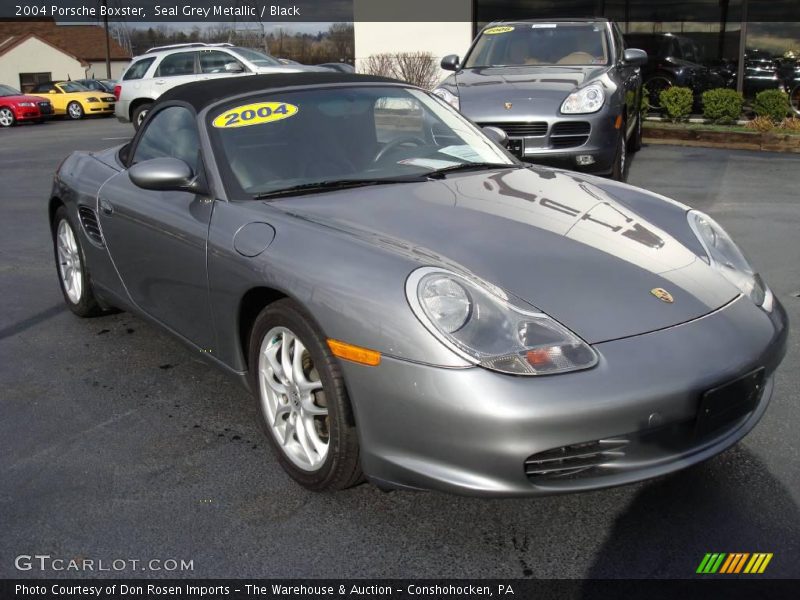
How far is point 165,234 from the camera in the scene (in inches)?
140

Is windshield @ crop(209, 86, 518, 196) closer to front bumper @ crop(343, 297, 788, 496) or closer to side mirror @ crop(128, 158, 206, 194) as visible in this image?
side mirror @ crop(128, 158, 206, 194)

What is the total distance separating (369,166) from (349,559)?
5.71ft

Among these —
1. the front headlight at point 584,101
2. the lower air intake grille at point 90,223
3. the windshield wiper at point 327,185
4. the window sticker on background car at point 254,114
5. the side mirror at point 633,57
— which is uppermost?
the side mirror at point 633,57

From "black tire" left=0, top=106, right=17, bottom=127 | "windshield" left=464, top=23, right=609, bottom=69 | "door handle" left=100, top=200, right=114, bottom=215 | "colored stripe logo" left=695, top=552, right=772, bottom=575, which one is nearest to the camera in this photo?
"colored stripe logo" left=695, top=552, right=772, bottom=575

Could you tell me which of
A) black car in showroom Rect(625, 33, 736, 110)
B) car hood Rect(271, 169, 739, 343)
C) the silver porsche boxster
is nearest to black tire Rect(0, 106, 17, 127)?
black car in showroom Rect(625, 33, 736, 110)

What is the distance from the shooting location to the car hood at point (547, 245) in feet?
8.52

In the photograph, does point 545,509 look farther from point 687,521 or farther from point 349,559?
point 349,559

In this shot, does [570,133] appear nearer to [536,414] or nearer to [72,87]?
[536,414]

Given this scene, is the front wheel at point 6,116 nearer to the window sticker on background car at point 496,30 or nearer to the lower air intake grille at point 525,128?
the window sticker on background car at point 496,30

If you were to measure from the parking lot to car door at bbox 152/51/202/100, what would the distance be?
1260cm

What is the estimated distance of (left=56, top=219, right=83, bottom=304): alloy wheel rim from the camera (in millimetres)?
4816

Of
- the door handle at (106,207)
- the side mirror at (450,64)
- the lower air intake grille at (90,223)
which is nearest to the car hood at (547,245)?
the door handle at (106,207)

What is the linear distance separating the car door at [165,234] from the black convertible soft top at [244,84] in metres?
0.08

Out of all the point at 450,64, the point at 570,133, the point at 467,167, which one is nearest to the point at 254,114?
the point at 467,167
